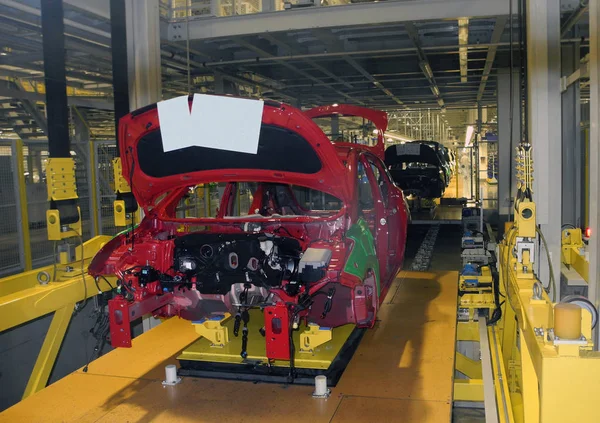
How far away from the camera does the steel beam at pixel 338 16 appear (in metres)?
5.61

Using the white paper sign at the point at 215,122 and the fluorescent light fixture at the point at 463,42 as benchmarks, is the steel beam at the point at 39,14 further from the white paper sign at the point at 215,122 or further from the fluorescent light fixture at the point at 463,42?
the fluorescent light fixture at the point at 463,42

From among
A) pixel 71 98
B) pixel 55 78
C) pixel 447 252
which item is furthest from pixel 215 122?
pixel 71 98

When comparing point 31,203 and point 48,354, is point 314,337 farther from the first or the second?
point 31,203

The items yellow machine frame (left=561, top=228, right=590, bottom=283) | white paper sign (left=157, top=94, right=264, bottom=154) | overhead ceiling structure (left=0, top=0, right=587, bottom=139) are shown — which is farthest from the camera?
overhead ceiling structure (left=0, top=0, right=587, bottom=139)

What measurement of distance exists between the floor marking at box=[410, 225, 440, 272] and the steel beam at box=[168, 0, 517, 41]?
3013 mm

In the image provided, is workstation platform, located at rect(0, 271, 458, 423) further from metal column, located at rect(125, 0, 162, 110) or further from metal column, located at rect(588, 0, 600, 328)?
metal column, located at rect(125, 0, 162, 110)

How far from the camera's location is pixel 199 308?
3.84m

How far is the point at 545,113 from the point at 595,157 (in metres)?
1.13

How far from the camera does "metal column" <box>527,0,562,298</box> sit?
181 inches

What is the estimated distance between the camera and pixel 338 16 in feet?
19.6

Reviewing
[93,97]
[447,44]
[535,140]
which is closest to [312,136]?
[535,140]

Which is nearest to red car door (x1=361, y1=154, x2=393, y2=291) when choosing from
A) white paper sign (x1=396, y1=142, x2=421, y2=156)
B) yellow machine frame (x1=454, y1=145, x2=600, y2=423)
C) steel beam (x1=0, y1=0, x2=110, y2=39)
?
yellow machine frame (x1=454, y1=145, x2=600, y2=423)

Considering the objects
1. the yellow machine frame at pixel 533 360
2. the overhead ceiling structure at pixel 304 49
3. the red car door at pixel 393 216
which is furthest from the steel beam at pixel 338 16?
the yellow machine frame at pixel 533 360

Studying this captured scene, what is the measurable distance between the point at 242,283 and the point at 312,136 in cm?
106
